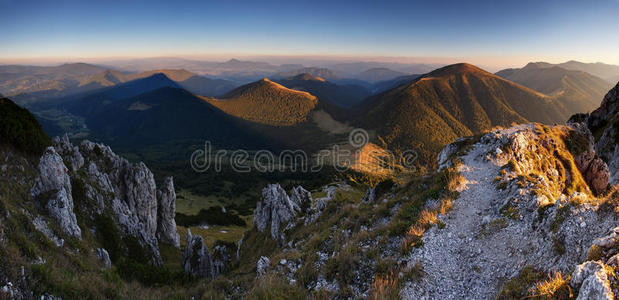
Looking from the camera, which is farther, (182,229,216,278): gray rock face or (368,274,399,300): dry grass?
(182,229,216,278): gray rock face

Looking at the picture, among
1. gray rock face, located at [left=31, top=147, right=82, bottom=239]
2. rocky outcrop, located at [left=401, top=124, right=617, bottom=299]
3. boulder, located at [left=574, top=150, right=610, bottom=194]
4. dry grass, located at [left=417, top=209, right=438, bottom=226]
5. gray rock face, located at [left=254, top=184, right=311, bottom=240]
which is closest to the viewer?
rocky outcrop, located at [left=401, top=124, right=617, bottom=299]

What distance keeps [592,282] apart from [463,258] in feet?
17.3

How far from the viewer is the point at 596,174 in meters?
29.1

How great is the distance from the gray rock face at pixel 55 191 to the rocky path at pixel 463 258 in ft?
83.4

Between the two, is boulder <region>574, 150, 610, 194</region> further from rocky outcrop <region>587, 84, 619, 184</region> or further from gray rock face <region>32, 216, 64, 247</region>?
gray rock face <region>32, 216, 64, 247</region>

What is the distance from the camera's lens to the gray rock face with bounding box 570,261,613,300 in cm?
516

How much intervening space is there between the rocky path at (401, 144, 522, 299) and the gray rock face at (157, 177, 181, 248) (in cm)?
5309

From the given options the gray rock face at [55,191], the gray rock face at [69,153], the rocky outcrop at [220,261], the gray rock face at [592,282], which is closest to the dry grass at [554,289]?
the gray rock face at [592,282]

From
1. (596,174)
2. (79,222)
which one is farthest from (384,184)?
(79,222)

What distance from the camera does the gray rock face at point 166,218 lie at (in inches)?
1983

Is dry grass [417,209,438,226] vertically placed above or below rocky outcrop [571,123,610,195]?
above

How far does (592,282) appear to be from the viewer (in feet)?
17.2

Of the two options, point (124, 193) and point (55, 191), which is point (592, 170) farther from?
point (124, 193)

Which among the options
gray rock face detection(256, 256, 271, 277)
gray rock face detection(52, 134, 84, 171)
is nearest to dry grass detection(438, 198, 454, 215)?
gray rock face detection(256, 256, 271, 277)
